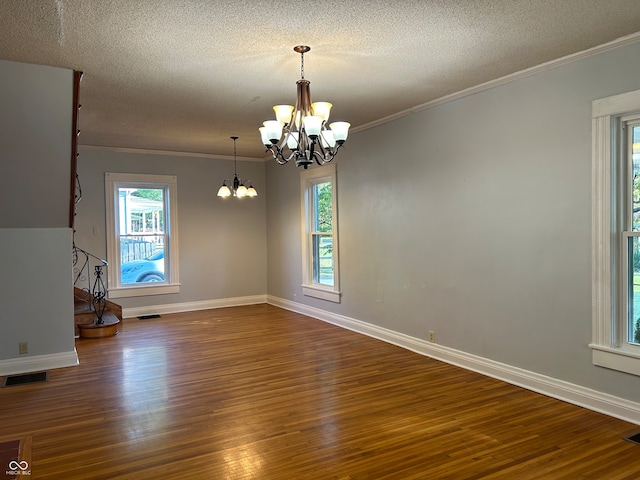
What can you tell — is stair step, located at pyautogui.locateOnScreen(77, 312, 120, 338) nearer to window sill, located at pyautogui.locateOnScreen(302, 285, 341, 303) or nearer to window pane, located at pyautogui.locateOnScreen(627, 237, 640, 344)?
window sill, located at pyautogui.locateOnScreen(302, 285, 341, 303)

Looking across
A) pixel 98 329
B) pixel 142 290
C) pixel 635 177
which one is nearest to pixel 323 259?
pixel 142 290

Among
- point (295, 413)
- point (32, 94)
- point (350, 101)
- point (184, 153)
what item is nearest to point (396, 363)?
point (295, 413)

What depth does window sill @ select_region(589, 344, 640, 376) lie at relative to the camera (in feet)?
9.99

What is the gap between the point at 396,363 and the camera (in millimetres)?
4523

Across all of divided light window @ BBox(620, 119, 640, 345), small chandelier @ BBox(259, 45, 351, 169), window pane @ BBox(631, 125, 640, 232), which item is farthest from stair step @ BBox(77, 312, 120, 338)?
window pane @ BBox(631, 125, 640, 232)

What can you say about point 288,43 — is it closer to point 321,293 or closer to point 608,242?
point 608,242

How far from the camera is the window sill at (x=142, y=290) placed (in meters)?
7.00

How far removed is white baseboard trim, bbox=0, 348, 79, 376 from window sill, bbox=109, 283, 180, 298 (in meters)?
2.45

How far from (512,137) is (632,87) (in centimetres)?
94

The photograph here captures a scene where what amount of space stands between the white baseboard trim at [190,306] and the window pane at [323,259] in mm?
1709

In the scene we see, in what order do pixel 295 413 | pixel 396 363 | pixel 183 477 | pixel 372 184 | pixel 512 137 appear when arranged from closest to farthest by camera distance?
pixel 183 477, pixel 295 413, pixel 512 137, pixel 396 363, pixel 372 184

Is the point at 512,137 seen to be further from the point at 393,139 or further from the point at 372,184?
the point at 372,184

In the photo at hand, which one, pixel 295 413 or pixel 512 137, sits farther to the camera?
pixel 512 137

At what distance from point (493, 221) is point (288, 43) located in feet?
7.53
